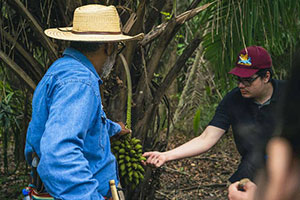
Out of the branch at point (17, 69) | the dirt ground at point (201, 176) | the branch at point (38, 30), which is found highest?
the branch at point (38, 30)

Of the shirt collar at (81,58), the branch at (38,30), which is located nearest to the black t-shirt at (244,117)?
the shirt collar at (81,58)

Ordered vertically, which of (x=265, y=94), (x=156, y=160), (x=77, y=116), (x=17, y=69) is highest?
(x=77, y=116)

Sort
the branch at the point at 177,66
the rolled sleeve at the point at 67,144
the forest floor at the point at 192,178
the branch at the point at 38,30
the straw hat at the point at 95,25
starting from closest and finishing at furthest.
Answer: the rolled sleeve at the point at 67,144 < the straw hat at the point at 95,25 < the branch at the point at 38,30 < the branch at the point at 177,66 < the forest floor at the point at 192,178

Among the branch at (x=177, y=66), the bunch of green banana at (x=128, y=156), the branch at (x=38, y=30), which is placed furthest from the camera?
the branch at (x=177, y=66)

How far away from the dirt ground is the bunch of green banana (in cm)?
175

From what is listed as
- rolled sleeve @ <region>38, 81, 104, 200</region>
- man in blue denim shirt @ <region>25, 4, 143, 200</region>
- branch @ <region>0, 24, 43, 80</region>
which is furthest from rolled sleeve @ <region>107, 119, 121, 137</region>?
branch @ <region>0, 24, 43, 80</region>

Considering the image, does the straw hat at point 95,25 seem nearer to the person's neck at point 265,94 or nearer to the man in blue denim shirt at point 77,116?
the man in blue denim shirt at point 77,116

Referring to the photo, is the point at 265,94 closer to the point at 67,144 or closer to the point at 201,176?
the point at 67,144

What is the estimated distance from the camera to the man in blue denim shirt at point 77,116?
1.83 meters

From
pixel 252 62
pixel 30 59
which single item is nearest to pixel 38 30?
pixel 30 59

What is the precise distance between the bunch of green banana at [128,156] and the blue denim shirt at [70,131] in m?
0.64

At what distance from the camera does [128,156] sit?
2869 millimetres

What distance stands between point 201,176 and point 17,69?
12.1 feet

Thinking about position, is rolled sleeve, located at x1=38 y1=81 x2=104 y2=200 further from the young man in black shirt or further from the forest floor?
the forest floor
